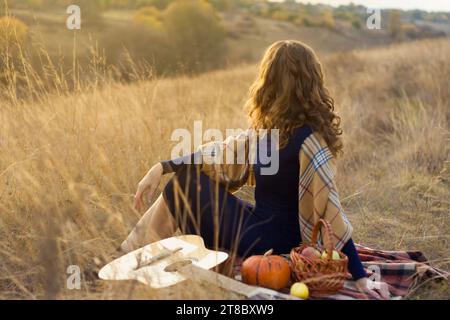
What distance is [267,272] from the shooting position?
2898mm

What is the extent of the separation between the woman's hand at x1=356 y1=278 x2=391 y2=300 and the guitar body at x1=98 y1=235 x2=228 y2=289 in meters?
0.65

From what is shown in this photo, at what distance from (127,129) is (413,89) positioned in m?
5.56

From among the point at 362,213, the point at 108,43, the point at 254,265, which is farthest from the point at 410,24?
the point at 254,265

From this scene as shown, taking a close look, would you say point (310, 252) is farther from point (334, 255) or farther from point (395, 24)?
point (395, 24)

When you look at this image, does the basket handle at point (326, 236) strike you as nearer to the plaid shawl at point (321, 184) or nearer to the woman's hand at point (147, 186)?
the plaid shawl at point (321, 184)

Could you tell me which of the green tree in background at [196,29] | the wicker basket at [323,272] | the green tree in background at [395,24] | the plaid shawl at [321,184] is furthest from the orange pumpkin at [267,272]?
the green tree in background at [395,24]

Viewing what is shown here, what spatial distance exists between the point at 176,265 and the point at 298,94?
1.01 metres

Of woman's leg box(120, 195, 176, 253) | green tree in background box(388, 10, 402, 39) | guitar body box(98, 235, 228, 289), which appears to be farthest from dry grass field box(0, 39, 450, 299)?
green tree in background box(388, 10, 402, 39)

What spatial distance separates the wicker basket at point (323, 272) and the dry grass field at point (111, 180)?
0.37m

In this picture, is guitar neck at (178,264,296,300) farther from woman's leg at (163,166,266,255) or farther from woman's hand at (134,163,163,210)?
woman's hand at (134,163,163,210)

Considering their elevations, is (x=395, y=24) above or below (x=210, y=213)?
above

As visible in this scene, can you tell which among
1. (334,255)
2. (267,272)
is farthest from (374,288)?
(267,272)

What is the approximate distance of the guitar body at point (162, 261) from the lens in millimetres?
2770

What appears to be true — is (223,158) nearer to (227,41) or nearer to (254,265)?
(254,265)
